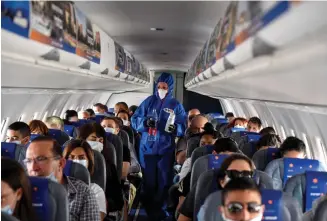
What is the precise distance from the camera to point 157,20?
8.70m

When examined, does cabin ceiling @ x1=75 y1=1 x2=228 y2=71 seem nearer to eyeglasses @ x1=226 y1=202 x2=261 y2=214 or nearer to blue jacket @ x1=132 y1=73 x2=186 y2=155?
blue jacket @ x1=132 y1=73 x2=186 y2=155

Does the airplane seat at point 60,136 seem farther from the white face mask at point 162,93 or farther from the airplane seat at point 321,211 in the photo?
the airplane seat at point 321,211

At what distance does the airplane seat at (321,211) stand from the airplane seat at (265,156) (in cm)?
253

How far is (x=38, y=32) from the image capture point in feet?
14.2

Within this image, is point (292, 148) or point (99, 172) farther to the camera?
point (292, 148)

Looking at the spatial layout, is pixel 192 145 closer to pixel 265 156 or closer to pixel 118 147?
pixel 118 147

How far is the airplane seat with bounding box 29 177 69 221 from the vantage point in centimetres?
386

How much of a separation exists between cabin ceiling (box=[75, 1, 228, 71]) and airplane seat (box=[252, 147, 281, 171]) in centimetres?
182

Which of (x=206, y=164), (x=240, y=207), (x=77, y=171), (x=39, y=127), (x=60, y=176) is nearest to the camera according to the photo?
(x=240, y=207)

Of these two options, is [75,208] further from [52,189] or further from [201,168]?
[201,168]

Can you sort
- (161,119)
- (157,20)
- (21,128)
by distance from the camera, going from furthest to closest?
(161,119) → (157,20) → (21,128)

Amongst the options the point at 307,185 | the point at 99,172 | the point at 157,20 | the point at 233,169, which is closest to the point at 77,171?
the point at 99,172

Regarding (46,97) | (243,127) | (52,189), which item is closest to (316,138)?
(243,127)

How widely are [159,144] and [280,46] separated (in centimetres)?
613
